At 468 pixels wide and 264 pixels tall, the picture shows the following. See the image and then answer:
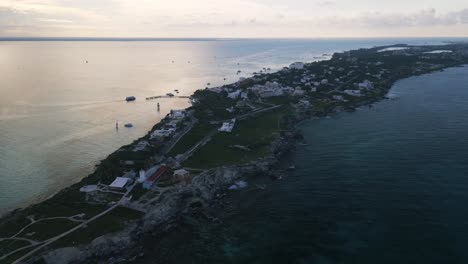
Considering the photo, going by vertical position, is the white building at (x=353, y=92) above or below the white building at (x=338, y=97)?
above

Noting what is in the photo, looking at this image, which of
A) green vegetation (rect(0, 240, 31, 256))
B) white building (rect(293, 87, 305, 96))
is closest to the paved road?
green vegetation (rect(0, 240, 31, 256))

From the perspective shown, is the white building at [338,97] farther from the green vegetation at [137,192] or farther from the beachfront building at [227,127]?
the green vegetation at [137,192]

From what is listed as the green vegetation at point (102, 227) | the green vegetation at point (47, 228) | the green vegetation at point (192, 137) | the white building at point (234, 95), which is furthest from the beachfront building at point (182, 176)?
the white building at point (234, 95)

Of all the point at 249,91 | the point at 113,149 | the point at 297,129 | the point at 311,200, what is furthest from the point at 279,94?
the point at 311,200

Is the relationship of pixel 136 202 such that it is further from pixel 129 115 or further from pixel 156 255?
pixel 129 115

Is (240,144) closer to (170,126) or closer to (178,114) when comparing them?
(170,126)

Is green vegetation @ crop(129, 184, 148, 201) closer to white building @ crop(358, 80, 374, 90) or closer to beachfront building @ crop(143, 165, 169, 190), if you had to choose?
beachfront building @ crop(143, 165, 169, 190)
